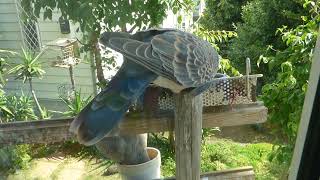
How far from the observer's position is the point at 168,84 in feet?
2.31

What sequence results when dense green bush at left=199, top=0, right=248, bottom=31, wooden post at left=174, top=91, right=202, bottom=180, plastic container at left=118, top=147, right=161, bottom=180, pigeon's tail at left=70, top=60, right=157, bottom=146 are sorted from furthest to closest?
1. dense green bush at left=199, top=0, right=248, bottom=31
2. plastic container at left=118, top=147, right=161, bottom=180
3. wooden post at left=174, top=91, right=202, bottom=180
4. pigeon's tail at left=70, top=60, right=157, bottom=146

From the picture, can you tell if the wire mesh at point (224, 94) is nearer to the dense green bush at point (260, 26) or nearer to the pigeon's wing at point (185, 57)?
the pigeon's wing at point (185, 57)

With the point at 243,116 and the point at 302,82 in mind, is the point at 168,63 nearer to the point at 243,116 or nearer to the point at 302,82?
the point at 243,116

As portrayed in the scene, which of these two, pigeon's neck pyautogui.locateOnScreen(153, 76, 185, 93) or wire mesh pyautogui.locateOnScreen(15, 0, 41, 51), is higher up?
wire mesh pyautogui.locateOnScreen(15, 0, 41, 51)

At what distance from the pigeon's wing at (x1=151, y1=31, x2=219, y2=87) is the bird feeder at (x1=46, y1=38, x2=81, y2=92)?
0.64 feet

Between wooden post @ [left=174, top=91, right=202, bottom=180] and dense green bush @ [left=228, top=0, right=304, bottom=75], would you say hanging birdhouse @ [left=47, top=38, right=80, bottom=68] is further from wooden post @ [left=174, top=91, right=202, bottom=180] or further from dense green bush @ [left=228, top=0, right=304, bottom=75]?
dense green bush @ [left=228, top=0, right=304, bottom=75]

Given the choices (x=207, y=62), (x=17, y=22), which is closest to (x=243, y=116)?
(x=207, y=62)

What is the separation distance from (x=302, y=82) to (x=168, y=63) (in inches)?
14.8

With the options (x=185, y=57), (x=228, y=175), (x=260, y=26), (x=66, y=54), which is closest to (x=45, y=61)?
(x=66, y=54)

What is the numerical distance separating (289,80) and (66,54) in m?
0.52

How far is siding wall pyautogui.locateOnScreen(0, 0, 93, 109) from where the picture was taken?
2.51 feet

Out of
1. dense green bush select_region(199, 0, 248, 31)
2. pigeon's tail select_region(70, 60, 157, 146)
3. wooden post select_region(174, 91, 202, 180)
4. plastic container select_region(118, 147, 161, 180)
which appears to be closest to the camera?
pigeon's tail select_region(70, 60, 157, 146)

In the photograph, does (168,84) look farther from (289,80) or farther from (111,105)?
(289,80)

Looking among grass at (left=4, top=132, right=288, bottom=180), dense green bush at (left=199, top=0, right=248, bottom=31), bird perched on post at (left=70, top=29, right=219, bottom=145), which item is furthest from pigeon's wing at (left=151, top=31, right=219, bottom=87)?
dense green bush at (left=199, top=0, right=248, bottom=31)
